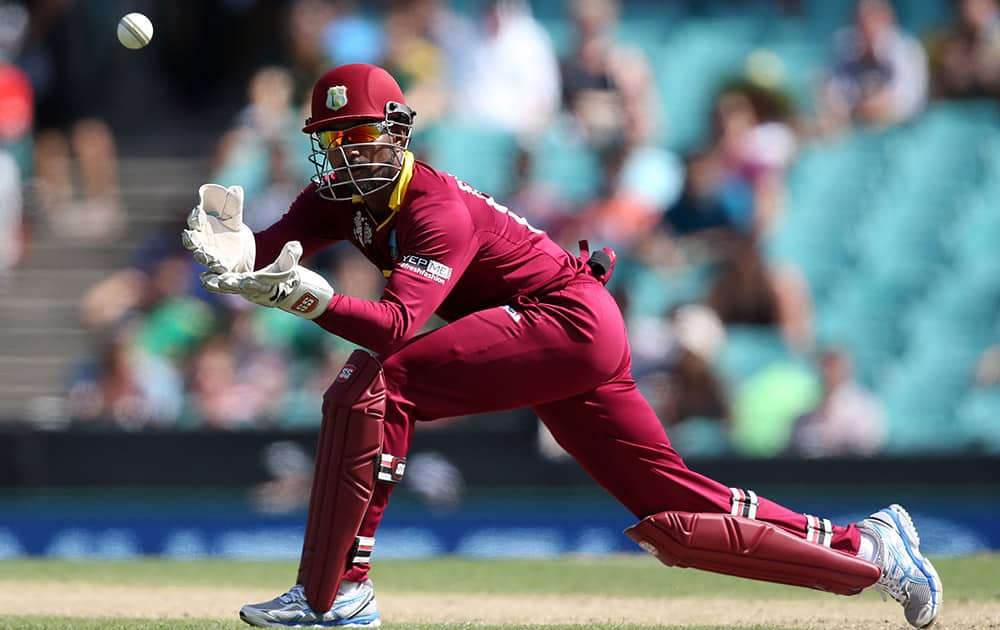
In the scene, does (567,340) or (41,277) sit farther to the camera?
(41,277)

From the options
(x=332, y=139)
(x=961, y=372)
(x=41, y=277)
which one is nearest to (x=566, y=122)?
(x=961, y=372)

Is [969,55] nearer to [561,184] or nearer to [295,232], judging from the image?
[561,184]

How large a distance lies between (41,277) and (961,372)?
7.42 meters

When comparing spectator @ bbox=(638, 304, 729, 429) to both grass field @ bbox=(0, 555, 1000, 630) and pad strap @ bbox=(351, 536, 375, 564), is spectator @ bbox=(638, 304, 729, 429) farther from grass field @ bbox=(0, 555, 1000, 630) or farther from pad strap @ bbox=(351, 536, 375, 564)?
pad strap @ bbox=(351, 536, 375, 564)

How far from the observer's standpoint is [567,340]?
5043mm

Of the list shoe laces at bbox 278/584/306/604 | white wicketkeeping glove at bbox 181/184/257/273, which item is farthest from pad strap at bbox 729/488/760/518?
white wicketkeeping glove at bbox 181/184/257/273

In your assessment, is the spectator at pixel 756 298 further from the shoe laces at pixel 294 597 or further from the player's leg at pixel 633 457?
the shoe laces at pixel 294 597

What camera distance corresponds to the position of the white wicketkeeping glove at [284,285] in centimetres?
458

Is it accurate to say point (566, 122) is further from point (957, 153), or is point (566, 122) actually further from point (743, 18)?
point (957, 153)

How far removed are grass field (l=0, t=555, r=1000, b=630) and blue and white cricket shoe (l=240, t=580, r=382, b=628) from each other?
14 centimetres

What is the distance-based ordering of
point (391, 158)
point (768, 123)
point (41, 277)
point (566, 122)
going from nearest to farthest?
point (391, 158) < point (768, 123) < point (566, 122) < point (41, 277)

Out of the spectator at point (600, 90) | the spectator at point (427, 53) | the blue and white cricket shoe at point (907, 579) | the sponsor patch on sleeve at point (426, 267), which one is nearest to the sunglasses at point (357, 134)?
the sponsor patch on sleeve at point (426, 267)

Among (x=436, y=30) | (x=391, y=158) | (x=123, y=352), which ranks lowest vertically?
(x=123, y=352)

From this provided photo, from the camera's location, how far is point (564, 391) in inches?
199
